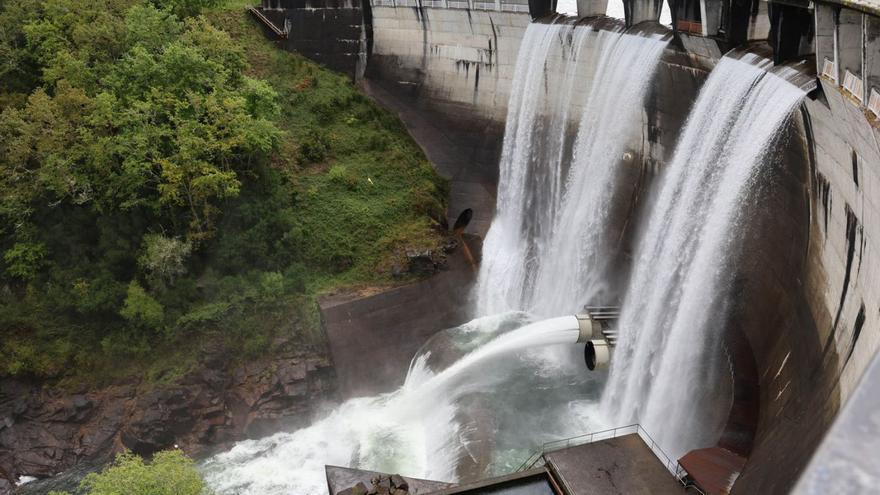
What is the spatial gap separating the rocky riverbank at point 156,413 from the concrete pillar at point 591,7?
55.1ft

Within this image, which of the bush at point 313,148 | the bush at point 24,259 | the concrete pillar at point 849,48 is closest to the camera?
the concrete pillar at point 849,48

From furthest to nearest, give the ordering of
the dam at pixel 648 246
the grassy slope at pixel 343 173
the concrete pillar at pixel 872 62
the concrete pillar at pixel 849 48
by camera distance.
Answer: the grassy slope at pixel 343 173, the dam at pixel 648 246, the concrete pillar at pixel 849 48, the concrete pillar at pixel 872 62

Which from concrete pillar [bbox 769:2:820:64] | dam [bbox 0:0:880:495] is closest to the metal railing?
dam [bbox 0:0:880:495]

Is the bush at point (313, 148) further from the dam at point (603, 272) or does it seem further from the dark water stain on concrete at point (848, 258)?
the dark water stain on concrete at point (848, 258)

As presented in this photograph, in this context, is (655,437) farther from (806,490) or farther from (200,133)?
(200,133)

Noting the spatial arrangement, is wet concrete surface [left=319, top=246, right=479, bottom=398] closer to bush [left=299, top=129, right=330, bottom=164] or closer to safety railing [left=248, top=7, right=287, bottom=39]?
bush [left=299, top=129, right=330, bottom=164]

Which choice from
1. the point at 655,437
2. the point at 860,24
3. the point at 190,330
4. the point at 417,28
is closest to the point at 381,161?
the point at 417,28

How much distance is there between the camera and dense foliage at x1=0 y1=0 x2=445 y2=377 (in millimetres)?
22312

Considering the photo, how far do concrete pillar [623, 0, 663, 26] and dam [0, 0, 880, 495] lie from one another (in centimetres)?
10

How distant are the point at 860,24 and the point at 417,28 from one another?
22715 mm

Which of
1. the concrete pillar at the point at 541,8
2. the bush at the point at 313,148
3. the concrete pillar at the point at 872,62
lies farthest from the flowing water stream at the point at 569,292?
the bush at the point at 313,148

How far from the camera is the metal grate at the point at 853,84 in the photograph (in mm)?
11393

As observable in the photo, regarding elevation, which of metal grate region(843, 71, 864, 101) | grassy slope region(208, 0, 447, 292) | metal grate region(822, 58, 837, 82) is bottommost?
grassy slope region(208, 0, 447, 292)

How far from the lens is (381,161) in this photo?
28.8 metres
